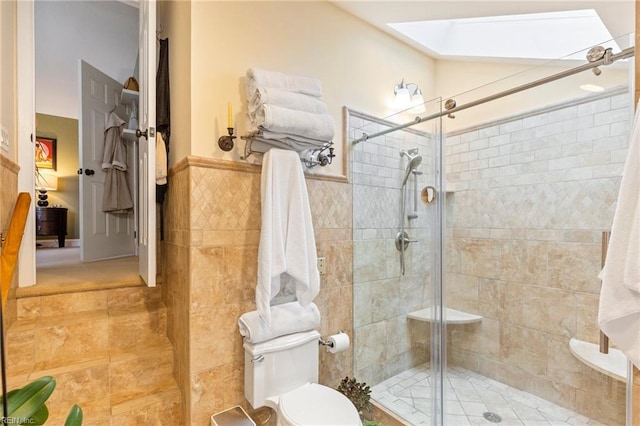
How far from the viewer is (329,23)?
2213 millimetres

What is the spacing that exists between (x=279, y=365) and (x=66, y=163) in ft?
18.0

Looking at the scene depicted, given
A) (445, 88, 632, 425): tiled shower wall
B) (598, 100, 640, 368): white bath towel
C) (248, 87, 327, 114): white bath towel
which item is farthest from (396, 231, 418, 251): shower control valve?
(598, 100, 640, 368): white bath towel

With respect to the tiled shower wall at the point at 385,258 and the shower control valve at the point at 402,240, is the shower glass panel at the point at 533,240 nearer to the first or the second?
the tiled shower wall at the point at 385,258

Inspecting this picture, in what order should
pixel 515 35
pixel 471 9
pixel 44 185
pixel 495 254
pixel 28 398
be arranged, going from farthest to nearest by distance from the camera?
1. pixel 44 185
2. pixel 515 35
3. pixel 495 254
4. pixel 471 9
5. pixel 28 398

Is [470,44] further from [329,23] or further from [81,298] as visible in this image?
[81,298]

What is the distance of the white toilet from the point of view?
4.96ft

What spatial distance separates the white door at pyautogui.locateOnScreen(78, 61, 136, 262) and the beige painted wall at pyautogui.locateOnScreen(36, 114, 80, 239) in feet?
6.58

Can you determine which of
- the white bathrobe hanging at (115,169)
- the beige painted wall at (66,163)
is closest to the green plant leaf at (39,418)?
the white bathrobe hanging at (115,169)

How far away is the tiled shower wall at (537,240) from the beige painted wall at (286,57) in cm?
81

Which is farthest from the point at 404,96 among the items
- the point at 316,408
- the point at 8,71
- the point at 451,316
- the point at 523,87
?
the point at 8,71

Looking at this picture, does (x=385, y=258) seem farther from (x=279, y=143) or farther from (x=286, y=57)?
(x=286, y=57)

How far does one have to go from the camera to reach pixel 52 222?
4.77 metres

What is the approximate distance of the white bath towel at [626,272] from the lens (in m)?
0.80

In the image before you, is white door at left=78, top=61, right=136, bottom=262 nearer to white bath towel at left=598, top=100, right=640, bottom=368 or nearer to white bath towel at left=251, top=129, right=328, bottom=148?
white bath towel at left=251, top=129, right=328, bottom=148
